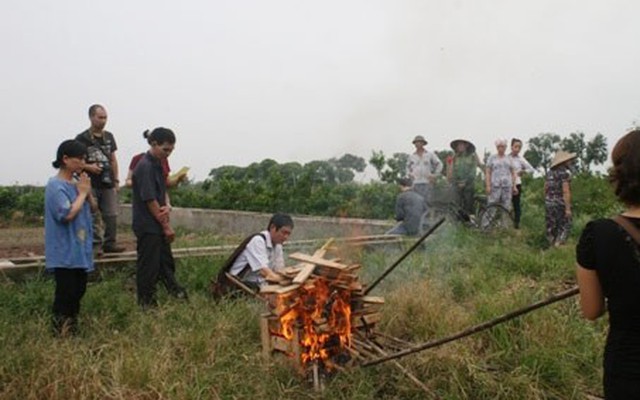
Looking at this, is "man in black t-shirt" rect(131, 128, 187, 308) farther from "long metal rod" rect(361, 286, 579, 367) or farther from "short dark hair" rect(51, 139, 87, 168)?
"long metal rod" rect(361, 286, 579, 367)

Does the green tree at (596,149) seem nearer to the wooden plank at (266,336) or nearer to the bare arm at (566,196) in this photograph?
the bare arm at (566,196)

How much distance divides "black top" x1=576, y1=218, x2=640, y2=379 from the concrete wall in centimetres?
848

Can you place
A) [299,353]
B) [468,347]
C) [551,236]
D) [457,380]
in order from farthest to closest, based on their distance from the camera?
[551,236]
[468,347]
[299,353]
[457,380]

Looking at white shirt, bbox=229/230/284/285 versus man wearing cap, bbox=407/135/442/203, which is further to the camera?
man wearing cap, bbox=407/135/442/203

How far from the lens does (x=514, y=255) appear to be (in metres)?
7.39

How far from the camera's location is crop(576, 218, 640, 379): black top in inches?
82.4

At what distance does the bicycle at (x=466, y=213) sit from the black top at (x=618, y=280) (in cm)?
738

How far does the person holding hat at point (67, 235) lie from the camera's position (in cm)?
464

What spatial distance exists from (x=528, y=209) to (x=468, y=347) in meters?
9.44

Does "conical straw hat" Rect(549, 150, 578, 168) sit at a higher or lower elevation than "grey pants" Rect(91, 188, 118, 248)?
higher

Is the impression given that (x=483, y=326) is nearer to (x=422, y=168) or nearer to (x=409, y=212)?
(x=409, y=212)

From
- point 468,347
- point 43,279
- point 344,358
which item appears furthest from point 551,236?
point 43,279

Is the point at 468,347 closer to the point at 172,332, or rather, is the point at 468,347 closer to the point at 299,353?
the point at 299,353

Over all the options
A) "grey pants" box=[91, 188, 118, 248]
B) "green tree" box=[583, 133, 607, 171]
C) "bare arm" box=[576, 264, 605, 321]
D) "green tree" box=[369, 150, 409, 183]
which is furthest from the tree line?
"green tree" box=[583, 133, 607, 171]
